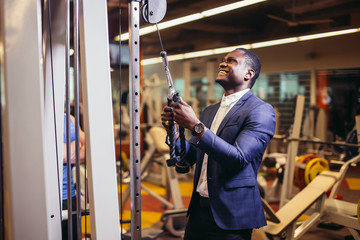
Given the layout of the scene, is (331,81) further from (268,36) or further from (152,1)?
(152,1)

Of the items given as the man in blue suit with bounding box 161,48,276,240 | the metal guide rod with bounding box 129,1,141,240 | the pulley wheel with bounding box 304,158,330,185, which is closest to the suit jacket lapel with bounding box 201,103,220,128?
the man in blue suit with bounding box 161,48,276,240

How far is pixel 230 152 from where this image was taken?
139 cm

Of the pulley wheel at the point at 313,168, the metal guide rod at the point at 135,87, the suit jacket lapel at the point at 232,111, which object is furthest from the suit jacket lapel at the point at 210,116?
the pulley wheel at the point at 313,168

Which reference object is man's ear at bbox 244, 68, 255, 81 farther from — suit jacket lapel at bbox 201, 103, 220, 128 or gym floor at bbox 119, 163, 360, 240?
gym floor at bbox 119, 163, 360, 240

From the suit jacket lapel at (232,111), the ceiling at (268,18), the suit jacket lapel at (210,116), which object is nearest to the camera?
the suit jacket lapel at (232,111)

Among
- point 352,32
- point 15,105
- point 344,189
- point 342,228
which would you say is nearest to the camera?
point 15,105

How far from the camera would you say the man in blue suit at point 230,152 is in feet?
4.62

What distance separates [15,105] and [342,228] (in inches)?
138

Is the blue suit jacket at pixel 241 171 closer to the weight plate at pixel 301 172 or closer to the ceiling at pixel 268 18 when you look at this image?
the ceiling at pixel 268 18

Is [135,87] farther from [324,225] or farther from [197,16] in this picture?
[324,225]

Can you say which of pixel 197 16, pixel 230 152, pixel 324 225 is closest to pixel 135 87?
pixel 230 152

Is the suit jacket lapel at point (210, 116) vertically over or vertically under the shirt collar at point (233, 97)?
under

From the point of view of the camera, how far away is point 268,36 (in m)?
3.23

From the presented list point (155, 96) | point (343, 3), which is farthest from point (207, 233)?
point (155, 96)
